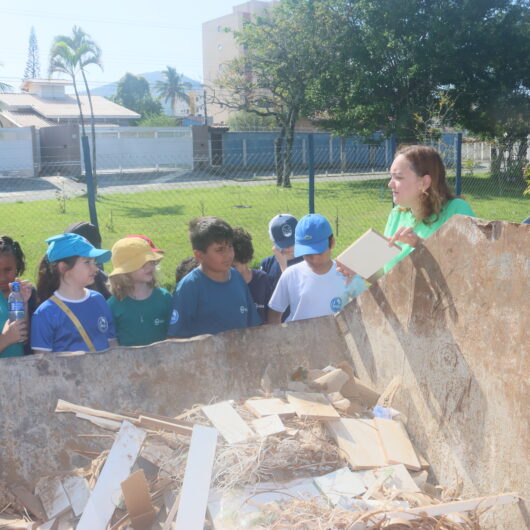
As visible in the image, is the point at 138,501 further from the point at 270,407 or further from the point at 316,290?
the point at 316,290

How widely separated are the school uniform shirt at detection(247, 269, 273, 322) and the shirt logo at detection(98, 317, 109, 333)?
1.06 m

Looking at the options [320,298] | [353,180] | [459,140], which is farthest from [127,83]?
[320,298]

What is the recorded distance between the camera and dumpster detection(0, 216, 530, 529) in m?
2.16

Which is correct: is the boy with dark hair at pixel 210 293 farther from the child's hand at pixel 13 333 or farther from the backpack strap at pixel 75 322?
the child's hand at pixel 13 333

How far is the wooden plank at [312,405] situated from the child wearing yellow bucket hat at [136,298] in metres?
0.91

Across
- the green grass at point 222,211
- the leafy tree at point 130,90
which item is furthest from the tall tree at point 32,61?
the green grass at point 222,211

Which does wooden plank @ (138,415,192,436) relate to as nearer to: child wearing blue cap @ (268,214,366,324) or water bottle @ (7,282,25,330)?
water bottle @ (7,282,25,330)

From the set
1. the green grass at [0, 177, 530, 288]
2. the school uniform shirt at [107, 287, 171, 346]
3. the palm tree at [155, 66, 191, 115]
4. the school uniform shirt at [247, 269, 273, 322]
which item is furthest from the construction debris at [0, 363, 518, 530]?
the palm tree at [155, 66, 191, 115]

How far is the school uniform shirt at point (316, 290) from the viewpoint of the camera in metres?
3.32

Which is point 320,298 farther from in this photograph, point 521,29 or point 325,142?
point 325,142

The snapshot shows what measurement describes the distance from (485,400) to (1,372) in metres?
1.83

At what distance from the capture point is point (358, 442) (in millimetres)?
2484

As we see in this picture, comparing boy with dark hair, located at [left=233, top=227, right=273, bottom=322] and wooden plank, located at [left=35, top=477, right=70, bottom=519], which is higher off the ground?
boy with dark hair, located at [left=233, top=227, right=273, bottom=322]

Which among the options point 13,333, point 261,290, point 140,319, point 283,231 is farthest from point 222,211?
point 13,333
